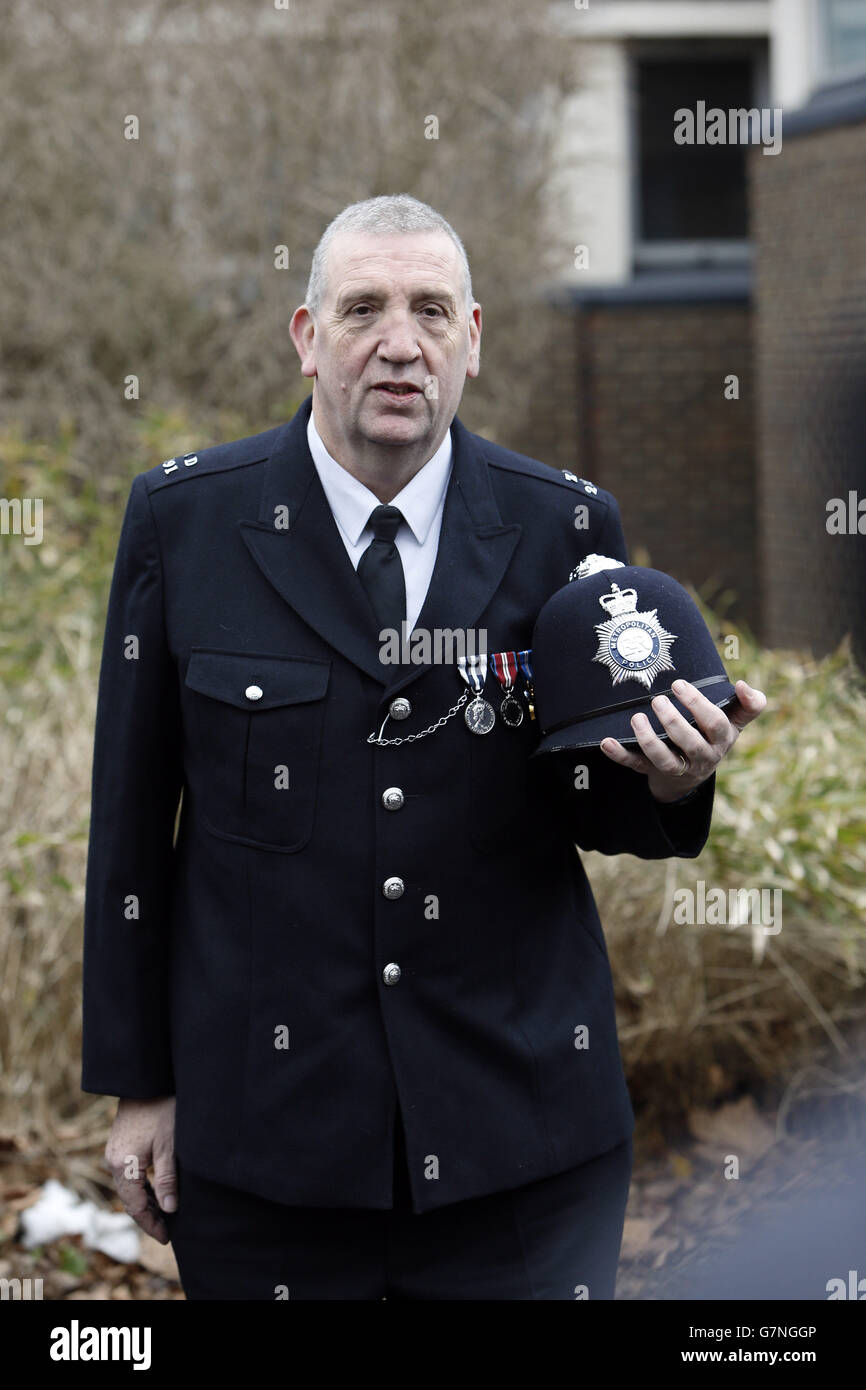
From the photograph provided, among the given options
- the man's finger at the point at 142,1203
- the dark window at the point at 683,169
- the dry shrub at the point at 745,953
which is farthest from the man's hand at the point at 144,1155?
the dark window at the point at 683,169

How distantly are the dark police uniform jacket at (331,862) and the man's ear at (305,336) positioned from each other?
0.11 metres

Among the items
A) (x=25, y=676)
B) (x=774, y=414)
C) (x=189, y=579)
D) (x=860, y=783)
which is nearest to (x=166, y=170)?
(x=774, y=414)

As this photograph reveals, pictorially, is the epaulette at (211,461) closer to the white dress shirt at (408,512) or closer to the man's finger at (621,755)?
the white dress shirt at (408,512)

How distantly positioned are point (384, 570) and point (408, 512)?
9cm

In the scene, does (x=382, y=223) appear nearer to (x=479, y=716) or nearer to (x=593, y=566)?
(x=593, y=566)

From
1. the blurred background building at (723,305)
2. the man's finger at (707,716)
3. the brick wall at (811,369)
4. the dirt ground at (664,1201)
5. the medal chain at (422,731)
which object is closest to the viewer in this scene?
the man's finger at (707,716)

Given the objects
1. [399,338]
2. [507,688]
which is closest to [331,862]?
[507,688]

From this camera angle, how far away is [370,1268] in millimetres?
2250

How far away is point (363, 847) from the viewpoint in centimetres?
224

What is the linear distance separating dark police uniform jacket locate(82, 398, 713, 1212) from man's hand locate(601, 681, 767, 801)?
16 cm

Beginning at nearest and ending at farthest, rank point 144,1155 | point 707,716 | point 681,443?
point 707,716, point 144,1155, point 681,443

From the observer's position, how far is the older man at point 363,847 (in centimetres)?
222

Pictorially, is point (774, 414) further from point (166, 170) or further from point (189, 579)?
point (189, 579)

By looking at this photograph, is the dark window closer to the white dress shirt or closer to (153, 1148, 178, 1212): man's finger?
the white dress shirt
